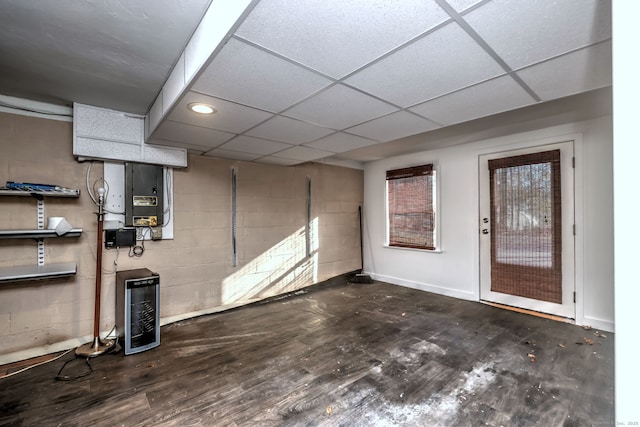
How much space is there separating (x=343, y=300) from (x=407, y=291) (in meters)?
1.23

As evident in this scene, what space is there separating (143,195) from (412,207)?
13.5 ft

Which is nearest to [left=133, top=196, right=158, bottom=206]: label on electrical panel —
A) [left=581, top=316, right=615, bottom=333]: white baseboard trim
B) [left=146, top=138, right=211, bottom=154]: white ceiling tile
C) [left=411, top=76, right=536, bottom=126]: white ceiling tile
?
[left=146, top=138, right=211, bottom=154]: white ceiling tile

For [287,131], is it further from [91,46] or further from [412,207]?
[412,207]

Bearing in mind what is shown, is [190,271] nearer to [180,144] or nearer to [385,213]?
[180,144]

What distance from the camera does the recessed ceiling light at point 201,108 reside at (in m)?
2.13

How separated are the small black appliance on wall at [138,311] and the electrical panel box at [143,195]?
680mm

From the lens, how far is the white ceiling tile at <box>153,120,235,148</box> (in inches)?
103

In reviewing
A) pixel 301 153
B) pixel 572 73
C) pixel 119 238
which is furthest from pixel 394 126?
pixel 119 238

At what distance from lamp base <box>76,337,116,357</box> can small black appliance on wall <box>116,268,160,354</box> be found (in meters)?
0.13

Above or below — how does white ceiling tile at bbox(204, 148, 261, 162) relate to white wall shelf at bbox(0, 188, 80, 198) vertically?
above

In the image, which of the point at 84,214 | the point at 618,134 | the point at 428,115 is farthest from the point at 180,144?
the point at 618,134

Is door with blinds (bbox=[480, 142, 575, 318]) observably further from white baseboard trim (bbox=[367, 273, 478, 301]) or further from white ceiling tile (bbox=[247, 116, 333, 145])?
white ceiling tile (bbox=[247, 116, 333, 145])

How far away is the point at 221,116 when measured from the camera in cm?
238

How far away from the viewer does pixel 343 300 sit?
166 inches
